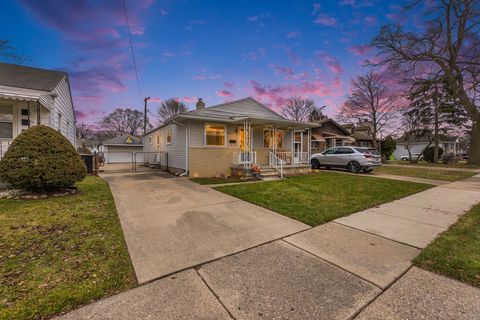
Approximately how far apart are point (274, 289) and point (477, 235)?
406 centimetres

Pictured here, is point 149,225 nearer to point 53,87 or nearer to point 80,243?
point 80,243

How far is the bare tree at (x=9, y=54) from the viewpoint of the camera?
12.3m

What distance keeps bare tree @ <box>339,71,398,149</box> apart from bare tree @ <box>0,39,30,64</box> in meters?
31.1

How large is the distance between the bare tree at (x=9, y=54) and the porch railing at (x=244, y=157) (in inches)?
606

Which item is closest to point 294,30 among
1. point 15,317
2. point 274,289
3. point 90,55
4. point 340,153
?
point 340,153

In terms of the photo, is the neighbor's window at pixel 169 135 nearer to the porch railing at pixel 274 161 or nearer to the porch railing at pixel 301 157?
the porch railing at pixel 274 161

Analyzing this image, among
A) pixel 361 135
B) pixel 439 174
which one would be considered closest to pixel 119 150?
pixel 439 174

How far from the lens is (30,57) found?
14.4m

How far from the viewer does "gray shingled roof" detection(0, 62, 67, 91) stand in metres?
8.38

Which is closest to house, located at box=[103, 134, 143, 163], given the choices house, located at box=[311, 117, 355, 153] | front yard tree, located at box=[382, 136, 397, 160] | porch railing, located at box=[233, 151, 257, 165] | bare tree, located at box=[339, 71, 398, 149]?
porch railing, located at box=[233, 151, 257, 165]

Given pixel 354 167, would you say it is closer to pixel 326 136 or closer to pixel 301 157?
pixel 301 157

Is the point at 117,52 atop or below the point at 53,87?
atop

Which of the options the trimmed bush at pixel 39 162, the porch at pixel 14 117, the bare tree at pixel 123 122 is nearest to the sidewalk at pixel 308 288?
the trimmed bush at pixel 39 162

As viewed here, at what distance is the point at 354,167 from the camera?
1289cm
